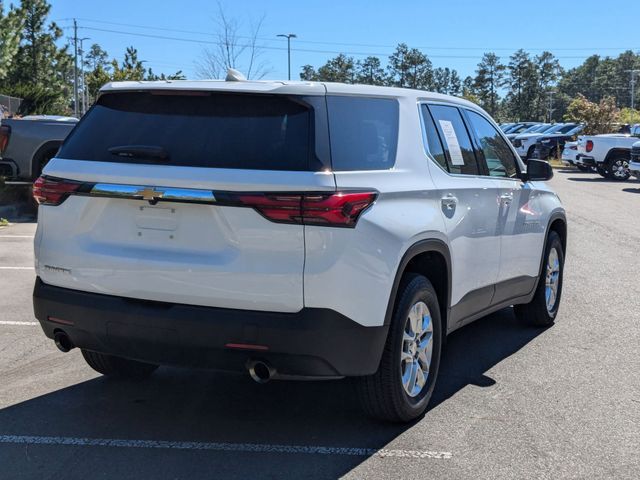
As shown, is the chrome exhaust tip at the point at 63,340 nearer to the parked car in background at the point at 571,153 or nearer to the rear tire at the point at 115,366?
the rear tire at the point at 115,366

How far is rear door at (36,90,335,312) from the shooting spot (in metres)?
3.81

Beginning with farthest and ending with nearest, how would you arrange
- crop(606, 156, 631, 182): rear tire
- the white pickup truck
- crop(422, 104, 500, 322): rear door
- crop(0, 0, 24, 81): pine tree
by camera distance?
crop(0, 0, 24, 81): pine tree < crop(606, 156, 631, 182): rear tire < the white pickup truck < crop(422, 104, 500, 322): rear door

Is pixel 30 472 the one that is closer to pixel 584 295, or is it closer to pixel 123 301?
pixel 123 301

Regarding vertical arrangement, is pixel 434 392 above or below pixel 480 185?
below

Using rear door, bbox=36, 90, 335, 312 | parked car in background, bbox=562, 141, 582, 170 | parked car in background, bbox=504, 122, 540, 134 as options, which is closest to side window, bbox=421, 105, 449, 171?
rear door, bbox=36, 90, 335, 312

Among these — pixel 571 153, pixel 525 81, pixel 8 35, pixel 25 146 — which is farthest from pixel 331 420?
pixel 525 81

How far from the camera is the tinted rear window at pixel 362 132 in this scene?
403cm

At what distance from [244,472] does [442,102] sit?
2.79 m

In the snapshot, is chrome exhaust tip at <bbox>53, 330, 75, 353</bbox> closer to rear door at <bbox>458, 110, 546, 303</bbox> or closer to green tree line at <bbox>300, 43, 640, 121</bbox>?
rear door at <bbox>458, 110, 546, 303</bbox>

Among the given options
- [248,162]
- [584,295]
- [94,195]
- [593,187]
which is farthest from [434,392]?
[593,187]

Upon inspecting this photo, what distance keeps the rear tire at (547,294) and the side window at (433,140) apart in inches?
84.6

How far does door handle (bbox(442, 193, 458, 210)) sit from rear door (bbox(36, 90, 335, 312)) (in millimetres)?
1184

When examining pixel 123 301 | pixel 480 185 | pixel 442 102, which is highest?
pixel 442 102

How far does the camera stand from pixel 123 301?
4070mm
